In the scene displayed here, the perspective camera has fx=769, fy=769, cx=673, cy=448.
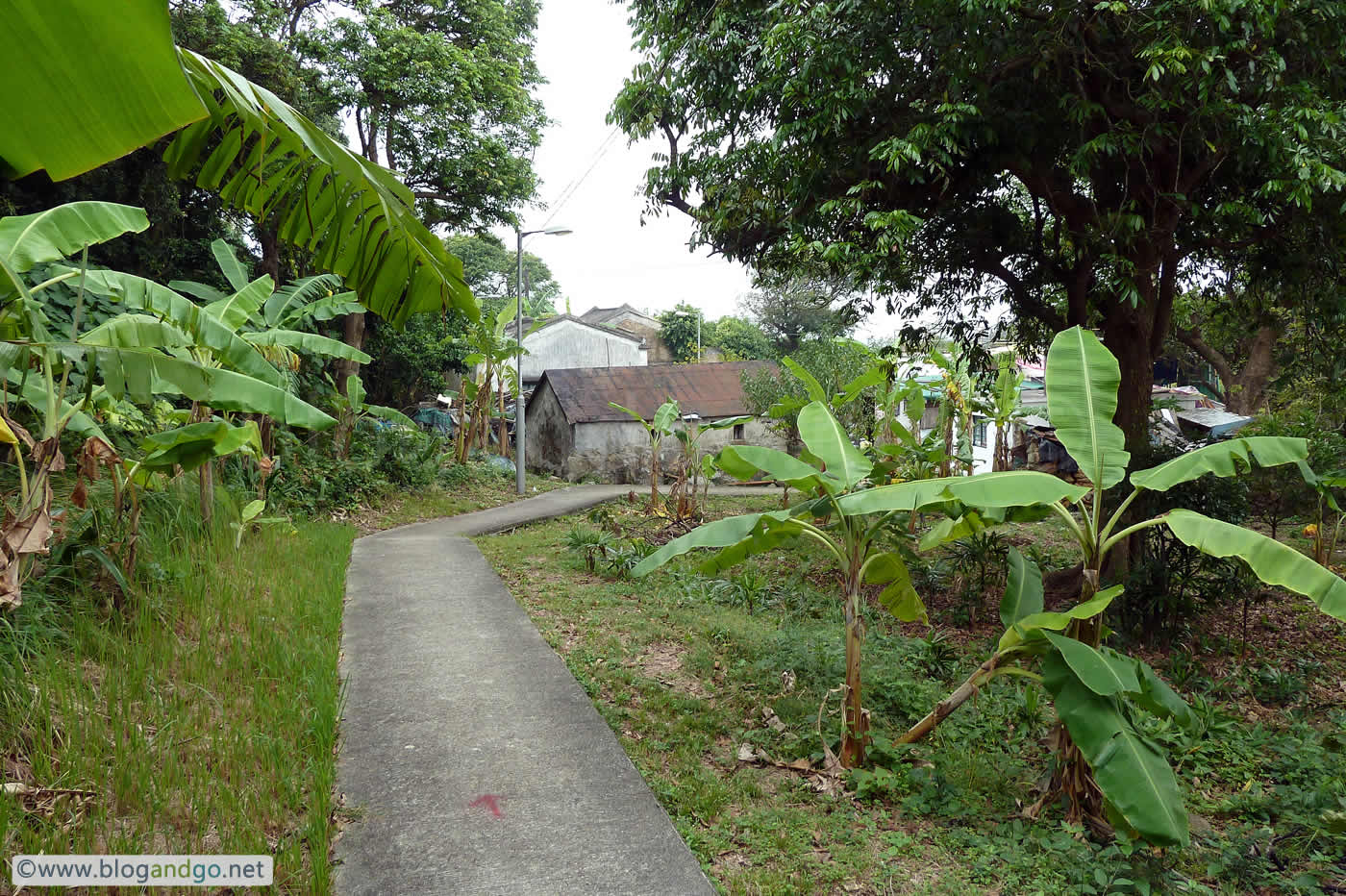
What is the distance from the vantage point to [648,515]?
41.0 ft

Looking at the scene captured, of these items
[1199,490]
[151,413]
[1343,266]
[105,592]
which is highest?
[1343,266]

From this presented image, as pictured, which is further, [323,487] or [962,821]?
[323,487]

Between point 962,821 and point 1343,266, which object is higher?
point 1343,266

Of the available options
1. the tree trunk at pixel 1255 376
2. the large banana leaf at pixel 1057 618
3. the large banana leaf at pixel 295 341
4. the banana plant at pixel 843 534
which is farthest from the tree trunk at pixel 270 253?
the tree trunk at pixel 1255 376

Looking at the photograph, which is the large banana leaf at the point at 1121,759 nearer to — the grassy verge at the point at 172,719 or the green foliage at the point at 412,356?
the grassy verge at the point at 172,719

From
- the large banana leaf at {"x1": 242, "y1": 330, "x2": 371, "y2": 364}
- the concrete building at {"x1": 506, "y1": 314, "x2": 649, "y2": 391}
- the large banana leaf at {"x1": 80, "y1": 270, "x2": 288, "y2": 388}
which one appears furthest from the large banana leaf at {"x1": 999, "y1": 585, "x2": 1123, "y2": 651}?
the concrete building at {"x1": 506, "y1": 314, "x2": 649, "y2": 391}

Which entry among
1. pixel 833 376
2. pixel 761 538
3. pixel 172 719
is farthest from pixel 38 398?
pixel 833 376

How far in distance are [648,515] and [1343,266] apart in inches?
352

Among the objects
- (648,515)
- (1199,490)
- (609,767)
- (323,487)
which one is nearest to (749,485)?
(648,515)

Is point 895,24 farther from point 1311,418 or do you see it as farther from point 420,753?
point 1311,418

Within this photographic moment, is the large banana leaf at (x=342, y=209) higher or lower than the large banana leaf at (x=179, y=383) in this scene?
higher

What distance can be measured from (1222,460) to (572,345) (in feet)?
104

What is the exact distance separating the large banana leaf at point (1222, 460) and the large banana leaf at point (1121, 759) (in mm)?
1032

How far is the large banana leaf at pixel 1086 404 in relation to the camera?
3619 millimetres
